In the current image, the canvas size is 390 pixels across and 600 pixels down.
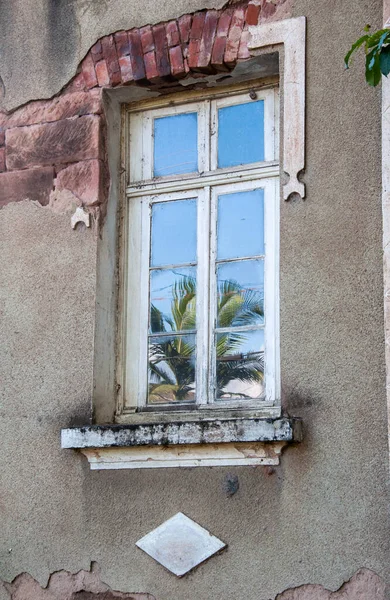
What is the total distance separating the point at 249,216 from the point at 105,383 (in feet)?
3.88

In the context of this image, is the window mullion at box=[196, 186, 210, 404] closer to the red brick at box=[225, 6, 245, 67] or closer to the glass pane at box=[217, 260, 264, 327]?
the glass pane at box=[217, 260, 264, 327]

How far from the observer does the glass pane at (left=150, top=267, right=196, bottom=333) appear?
19.0 feet

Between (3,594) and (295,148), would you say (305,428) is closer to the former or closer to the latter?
(295,148)

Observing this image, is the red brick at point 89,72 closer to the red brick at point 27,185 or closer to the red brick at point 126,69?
the red brick at point 126,69

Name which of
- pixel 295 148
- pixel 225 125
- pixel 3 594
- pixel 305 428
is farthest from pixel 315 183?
pixel 3 594

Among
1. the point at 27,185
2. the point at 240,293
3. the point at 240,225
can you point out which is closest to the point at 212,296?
the point at 240,293

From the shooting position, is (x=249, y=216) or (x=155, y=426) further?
(x=249, y=216)

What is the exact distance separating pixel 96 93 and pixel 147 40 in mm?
409

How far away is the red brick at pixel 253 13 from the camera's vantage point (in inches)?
224

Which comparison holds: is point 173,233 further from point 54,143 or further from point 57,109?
point 57,109

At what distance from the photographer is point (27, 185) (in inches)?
240

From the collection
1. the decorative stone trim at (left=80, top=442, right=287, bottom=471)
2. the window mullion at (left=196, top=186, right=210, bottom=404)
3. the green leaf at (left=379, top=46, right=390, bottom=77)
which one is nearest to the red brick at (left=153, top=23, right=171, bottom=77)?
the window mullion at (left=196, top=186, right=210, bottom=404)

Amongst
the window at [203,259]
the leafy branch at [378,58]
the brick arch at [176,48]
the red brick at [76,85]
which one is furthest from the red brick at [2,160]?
the leafy branch at [378,58]

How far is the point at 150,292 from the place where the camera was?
A: 5.93 m
